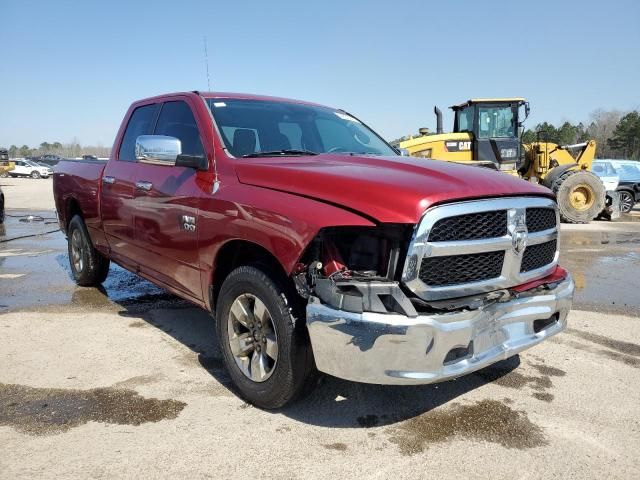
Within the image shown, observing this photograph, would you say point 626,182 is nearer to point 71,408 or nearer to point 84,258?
point 84,258

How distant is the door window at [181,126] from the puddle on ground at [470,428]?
226 centimetres

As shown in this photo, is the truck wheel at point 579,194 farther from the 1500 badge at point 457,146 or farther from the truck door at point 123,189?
the truck door at point 123,189

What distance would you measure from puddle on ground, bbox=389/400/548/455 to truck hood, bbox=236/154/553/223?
1.22 meters

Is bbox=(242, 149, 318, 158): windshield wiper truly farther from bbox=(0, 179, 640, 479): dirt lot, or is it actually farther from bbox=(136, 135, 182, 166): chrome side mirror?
bbox=(0, 179, 640, 479): dirt lot

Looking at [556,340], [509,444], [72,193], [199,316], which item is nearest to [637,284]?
[556,340]

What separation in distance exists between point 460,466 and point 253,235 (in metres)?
1.62

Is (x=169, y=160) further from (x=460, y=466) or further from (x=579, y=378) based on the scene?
(x=579, y=378)

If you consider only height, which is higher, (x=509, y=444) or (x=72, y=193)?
(x=72, y=193)

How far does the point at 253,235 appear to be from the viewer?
2.96 meters

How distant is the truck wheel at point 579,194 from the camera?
44.3 ft

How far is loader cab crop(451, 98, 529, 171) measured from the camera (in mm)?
13891

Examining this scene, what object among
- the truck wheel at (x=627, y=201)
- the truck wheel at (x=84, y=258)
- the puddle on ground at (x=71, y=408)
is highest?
the truck wheel at (x=84, y=258)

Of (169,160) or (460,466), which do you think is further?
(169,160)

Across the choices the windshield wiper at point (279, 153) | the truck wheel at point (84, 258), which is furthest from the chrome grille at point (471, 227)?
the truck wheel at point (84, 258)
